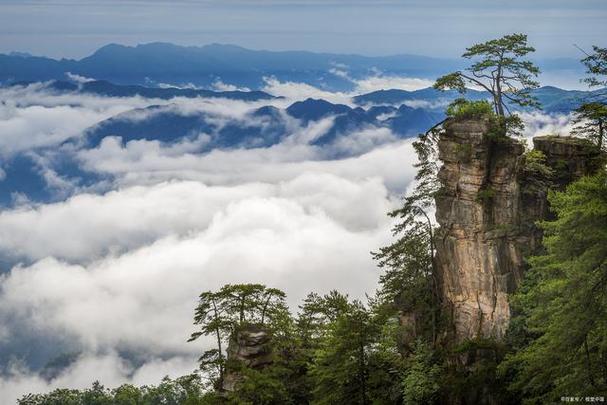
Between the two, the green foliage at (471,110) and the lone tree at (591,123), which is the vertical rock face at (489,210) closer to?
the green foliage at (471,110)

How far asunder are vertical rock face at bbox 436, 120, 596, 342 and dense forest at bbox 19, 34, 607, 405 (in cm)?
82

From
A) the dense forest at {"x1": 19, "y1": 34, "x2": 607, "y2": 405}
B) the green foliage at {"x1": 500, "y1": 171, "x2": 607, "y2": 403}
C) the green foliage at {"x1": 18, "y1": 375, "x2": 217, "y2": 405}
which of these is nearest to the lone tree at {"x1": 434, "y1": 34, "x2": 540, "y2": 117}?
the dense forest at {"x1": 19, "y1": 34, "x2": 607, "y2": 405}

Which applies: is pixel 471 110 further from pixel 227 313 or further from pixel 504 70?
pixel 227 313

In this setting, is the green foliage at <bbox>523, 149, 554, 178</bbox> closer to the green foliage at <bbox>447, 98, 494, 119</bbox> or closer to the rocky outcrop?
the green foliage at <bbox>447, 98, 494, 119</bbox>

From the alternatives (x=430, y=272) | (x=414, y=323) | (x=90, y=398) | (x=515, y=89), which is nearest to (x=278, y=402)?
(x=414, y=323)

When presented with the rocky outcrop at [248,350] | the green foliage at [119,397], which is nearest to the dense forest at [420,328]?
the rocky outcrop at [248,350]

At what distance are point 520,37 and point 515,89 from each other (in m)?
3.56

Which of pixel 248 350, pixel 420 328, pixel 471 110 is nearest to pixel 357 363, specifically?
pixel 420 328

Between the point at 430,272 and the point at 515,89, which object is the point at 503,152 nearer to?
the point at 515,89

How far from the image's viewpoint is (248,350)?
54.1 meters

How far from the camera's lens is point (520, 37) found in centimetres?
4666

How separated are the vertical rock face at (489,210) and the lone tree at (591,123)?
99 cm

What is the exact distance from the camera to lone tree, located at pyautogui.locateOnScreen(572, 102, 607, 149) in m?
40.5

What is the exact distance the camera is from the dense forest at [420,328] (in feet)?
120
